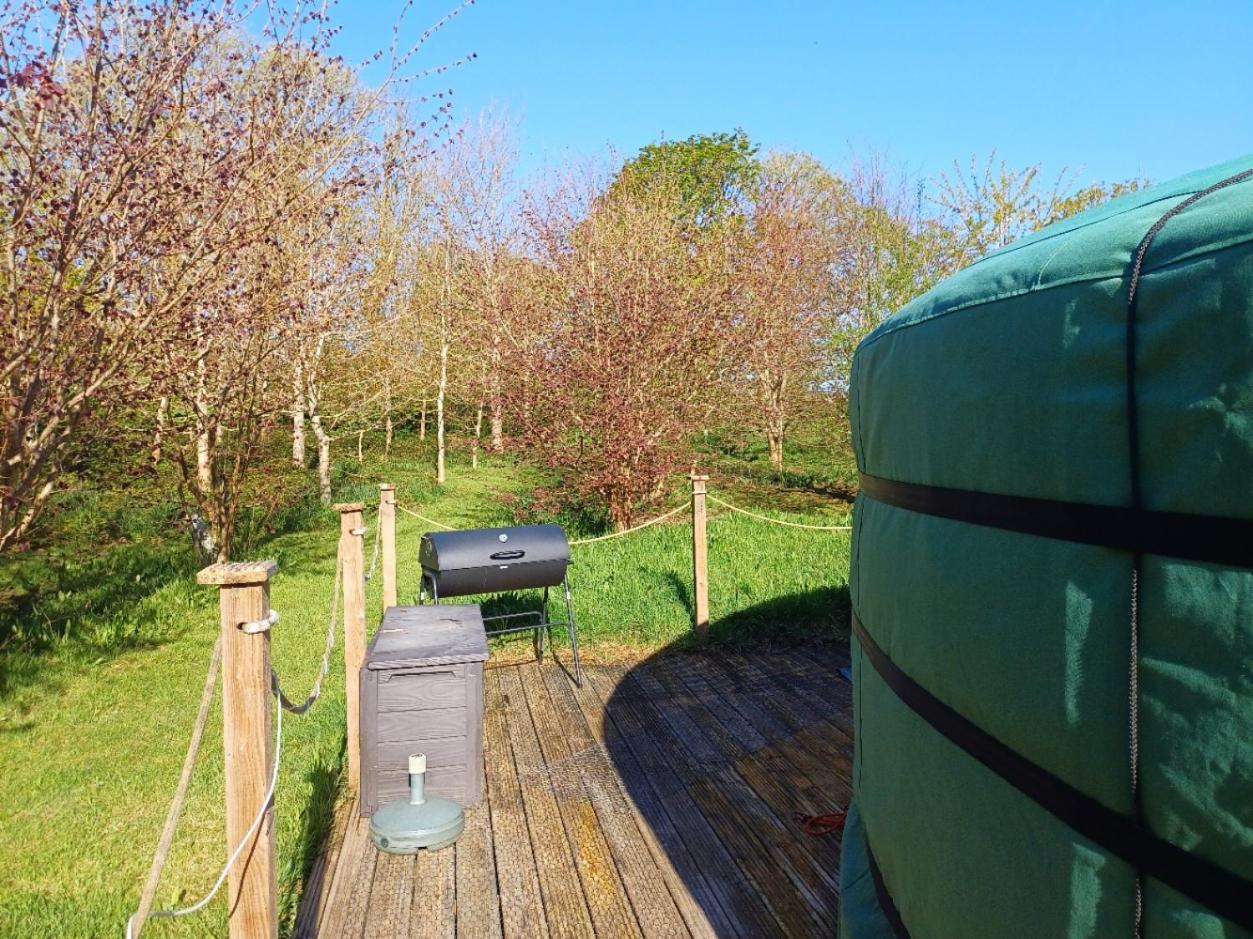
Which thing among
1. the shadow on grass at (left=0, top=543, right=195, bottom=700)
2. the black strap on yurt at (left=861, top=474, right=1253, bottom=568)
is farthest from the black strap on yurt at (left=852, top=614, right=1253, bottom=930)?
the shadow on grass at (left=0, top=543, right=195, bottom=700)

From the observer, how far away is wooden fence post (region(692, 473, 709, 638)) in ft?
18.7

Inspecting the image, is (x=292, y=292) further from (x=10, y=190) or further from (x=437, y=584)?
(x=437, y=584)

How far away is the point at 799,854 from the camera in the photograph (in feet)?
10.2

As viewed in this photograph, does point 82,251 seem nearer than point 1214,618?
No

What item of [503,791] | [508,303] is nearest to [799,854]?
[503,791]

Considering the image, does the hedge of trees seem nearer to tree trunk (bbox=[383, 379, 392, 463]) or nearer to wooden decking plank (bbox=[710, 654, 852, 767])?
tree trunk (bbox=[383, 379, 392, 463])

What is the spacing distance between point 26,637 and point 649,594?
4.57 metres

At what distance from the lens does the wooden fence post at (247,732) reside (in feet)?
6.16

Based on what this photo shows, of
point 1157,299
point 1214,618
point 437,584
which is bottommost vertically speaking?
point 437,584

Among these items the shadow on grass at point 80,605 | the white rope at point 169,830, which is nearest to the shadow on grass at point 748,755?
the white rope at point 169,830

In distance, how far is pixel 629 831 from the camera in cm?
338

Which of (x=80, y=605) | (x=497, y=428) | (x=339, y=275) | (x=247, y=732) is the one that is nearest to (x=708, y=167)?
(x=497, y=428)

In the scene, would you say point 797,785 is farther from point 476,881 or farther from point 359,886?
point 359,886

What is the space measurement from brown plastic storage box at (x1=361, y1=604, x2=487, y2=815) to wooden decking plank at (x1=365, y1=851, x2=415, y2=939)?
1.07 feet
